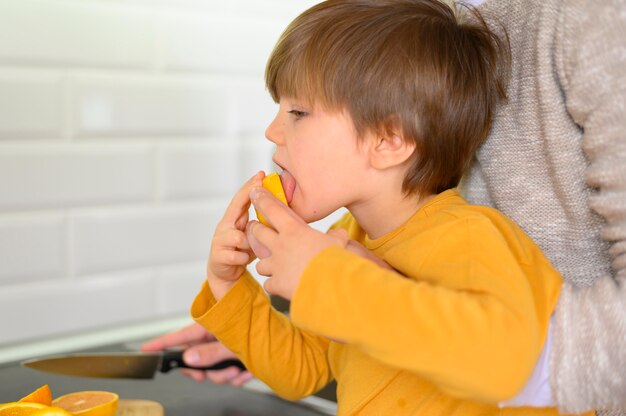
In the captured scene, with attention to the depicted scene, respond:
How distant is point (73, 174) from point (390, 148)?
611 mm

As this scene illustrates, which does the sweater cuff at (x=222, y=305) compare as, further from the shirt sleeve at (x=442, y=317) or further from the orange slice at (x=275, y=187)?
the shirt sleeve at (x=442, y=317)

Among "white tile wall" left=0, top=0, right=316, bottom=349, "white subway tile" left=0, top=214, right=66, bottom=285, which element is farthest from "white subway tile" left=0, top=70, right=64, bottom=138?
"white subway tile" left=0, top=214, right=66, bottom=285

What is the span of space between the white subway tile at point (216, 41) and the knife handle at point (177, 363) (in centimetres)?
48

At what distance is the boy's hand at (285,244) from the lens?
0.76m

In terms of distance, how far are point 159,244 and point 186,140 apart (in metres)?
0.18

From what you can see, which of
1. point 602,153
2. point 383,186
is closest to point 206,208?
point 383,186

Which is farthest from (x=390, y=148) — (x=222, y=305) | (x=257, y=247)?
(x=222, y=305)

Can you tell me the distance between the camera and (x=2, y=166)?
1218 millimetres

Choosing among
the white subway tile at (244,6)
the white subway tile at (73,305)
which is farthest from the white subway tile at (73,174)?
the white subway tile at (244,6)

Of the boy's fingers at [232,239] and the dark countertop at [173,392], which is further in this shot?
the dark countertop at [173,392]

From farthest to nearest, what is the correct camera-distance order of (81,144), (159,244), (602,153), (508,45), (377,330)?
(159,244) < (81,144) < (508,45) < (602,153) < (377,330)

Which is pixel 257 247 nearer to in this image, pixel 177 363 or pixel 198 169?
pixel 177 363

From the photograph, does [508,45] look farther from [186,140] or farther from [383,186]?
[186,140]

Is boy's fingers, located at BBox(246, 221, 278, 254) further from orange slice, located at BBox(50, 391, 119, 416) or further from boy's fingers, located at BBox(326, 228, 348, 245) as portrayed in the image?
orange slice, located at BBox(50, 391, 119, 416)
